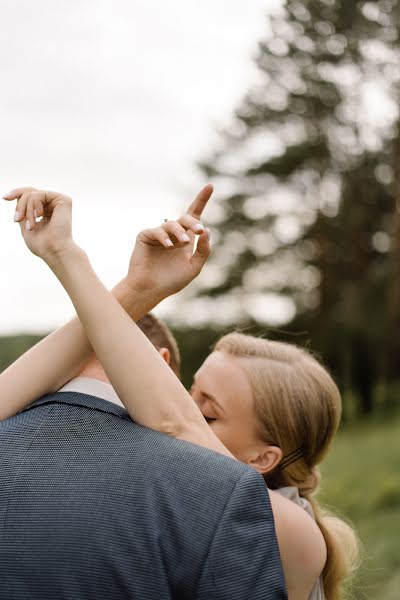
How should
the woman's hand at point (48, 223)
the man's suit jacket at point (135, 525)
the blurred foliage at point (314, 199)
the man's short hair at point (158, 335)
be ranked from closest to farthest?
the man's suit jacket at point (135, 525)
the woman's hand at point (48, 223)
the man's short hair at point (158, 335)
the blurred foliage at point (314, 199)

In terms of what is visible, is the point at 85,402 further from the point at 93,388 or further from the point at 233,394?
the point at 233,394

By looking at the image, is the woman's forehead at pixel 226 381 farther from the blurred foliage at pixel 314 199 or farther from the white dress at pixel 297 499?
the blurred foliage at pixel 314 199

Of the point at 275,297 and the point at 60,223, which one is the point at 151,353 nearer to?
the point at 60,223

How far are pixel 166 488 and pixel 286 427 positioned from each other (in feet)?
3.17

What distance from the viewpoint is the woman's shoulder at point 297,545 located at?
1.99 metres

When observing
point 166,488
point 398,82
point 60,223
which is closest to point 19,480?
point 166,488

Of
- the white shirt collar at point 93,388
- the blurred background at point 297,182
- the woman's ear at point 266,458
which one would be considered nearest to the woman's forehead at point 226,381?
the woman's ear at point 266,458

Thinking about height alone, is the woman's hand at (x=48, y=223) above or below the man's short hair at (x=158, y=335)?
above

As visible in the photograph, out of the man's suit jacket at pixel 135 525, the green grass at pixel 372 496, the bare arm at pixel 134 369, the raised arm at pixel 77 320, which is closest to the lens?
the man's suit jacket at pixel 135 525

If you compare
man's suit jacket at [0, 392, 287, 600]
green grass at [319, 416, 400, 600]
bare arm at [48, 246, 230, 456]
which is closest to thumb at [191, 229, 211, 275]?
bare arm at [48, 246, 230, 456]

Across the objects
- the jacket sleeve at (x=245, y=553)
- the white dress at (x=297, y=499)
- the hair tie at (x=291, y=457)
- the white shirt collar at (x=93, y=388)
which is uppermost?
the white shirt collar at (x=93, y=388)

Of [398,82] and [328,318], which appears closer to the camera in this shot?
[398,82]

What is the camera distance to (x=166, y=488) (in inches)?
63.9

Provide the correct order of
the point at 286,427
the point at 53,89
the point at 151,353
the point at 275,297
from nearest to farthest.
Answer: the point at 151,353, the point at 286,427, the point at 53,89, the point at 275,297
